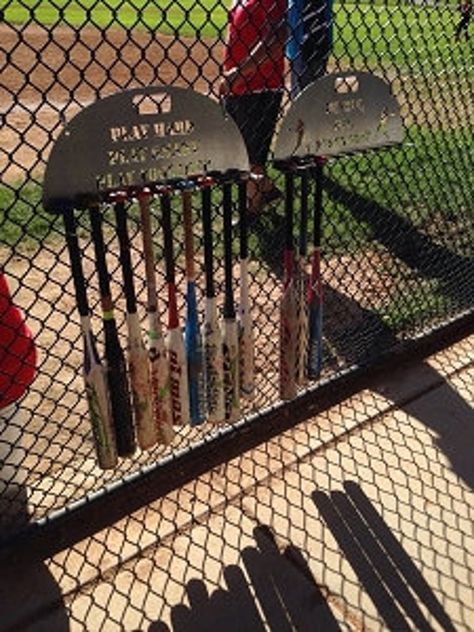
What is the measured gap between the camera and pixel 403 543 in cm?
257

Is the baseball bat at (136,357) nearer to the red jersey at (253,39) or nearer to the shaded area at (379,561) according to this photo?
the shaded area at (379,561)

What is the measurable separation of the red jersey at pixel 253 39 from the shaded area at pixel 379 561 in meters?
2.38

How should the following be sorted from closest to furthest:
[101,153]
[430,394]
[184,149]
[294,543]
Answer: [101,153]
[184,149]
[294,543]
[430,394]

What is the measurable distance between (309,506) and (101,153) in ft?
4.79

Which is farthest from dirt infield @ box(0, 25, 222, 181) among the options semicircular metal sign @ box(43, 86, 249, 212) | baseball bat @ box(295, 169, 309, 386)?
baseball bat @ box(295, 169, 309, 386)

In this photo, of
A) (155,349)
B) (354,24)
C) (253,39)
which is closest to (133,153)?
(155,349)

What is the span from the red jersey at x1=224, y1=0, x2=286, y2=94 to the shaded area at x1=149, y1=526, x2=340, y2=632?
2.61m

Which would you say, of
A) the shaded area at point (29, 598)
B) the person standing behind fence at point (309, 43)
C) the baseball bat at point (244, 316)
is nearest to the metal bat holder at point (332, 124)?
the baseball bat at point (244, 316)

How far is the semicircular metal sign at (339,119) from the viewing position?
2.48 m

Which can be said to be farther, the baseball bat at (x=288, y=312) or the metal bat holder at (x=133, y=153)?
the baseball bat at (x=288, y=312)

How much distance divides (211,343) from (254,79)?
2.36 m

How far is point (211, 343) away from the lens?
99.4 inches

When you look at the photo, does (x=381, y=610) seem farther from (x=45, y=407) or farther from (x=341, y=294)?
(x=341, y=294)

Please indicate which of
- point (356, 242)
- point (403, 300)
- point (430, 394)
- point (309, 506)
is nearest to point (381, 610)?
point (309, 506)
